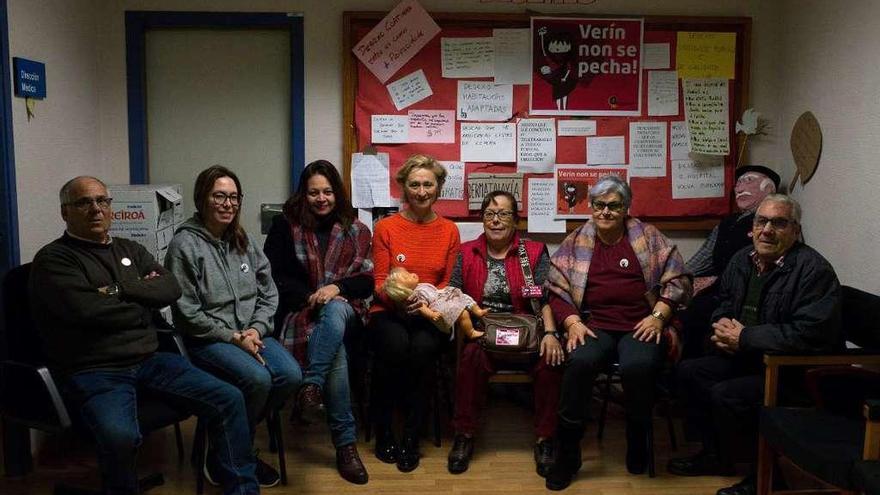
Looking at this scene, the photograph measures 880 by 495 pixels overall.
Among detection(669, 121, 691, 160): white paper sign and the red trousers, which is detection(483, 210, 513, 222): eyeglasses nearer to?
the red trousers

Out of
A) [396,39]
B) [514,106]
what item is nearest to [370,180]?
[396,39]

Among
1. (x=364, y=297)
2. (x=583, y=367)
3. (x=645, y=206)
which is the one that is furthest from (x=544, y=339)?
(x=645, y=206)

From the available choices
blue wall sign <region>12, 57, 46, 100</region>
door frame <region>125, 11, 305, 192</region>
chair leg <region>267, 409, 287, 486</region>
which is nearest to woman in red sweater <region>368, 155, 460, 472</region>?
chair leg <region>267, 409, 287, 486</region>

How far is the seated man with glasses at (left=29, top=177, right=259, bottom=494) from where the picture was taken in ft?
7.56

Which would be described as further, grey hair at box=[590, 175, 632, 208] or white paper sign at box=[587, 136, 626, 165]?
white paper sign at box=[587, 136, 626, 165]

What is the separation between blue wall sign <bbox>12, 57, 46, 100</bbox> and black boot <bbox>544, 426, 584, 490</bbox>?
2398mm

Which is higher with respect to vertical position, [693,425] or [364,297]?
[364,297]

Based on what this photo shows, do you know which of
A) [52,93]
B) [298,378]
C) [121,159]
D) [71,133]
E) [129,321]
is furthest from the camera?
[121,159]

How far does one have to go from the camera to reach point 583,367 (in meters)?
2.82

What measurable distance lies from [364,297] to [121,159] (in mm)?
1551

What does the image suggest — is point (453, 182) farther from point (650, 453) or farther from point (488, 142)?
point (650, 453)

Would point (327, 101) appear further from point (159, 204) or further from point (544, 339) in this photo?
point (544, 339)

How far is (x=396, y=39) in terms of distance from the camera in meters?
3.73

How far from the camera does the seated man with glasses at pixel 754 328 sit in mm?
2553
